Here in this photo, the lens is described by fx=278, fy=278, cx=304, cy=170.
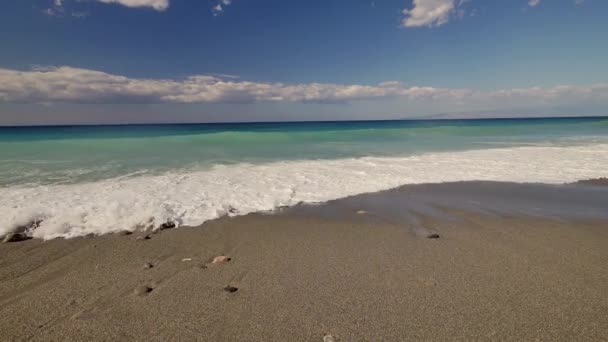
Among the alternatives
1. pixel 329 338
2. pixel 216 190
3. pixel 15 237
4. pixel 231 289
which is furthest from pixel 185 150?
pixel 329 338

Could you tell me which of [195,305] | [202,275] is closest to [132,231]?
[202,275]

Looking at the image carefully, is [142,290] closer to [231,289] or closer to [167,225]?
[231,289]

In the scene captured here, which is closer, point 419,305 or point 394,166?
point 419,305

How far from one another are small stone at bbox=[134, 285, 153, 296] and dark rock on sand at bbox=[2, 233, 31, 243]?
2.88 meters

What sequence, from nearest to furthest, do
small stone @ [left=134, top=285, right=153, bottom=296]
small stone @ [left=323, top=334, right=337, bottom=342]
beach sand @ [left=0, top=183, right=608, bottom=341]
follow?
small stone @ [left=323, top=334, right=337, bottom=342] → beach sand @ [left=0, top=183, right=608, bottom=341] → small stone @ [left=134, top=285, right=153, bottom=296]

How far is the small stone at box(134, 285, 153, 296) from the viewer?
114 inches

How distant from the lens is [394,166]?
10.7 metres

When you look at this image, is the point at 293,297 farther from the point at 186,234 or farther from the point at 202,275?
the point at 186,234

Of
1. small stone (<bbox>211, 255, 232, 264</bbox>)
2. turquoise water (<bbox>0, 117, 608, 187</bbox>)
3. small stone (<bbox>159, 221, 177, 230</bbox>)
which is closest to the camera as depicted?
small stone (<bbox>211, 255, 232, 264</bbox>)

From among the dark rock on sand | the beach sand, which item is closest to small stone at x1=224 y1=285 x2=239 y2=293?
the beach sand

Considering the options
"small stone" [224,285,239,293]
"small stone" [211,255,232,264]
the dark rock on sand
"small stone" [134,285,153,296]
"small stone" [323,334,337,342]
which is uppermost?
the dark rock on sand

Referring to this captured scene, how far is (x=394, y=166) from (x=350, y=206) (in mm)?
5445

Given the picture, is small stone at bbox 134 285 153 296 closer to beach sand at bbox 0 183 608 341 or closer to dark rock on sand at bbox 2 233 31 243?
beach sand at bbox 0 183 608 341

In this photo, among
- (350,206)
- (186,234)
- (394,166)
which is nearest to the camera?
(186,234)
